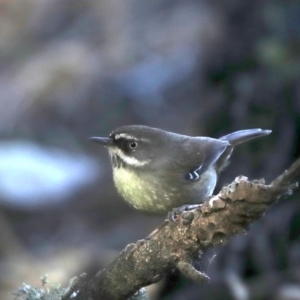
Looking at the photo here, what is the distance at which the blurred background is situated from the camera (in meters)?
6.03

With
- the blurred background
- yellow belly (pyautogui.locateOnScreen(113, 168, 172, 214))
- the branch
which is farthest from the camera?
the blurred background

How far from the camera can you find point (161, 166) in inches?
158

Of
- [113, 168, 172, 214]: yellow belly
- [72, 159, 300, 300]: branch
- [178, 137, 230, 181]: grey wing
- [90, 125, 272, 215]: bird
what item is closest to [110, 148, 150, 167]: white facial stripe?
[90, 125, 272, 215]: bird

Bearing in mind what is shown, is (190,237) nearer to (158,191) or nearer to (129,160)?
(158,191)

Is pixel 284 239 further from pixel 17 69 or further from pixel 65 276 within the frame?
pixel 17 69

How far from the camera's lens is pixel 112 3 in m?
9.75

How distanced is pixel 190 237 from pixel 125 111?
5.39 metres

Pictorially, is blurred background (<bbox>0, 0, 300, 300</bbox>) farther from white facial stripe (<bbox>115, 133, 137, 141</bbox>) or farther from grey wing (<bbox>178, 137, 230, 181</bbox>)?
white facial stripe (<bbox>115, 133, 137, 141</bbox>)

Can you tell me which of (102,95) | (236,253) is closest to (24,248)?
(102,95)

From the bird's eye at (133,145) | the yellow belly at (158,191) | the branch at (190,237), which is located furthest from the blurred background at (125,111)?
the branch at (190,237)

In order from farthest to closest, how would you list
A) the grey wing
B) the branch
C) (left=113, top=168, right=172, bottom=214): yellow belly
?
the grey wing < (left=113, top=168, right=172, bottom=214): yellow belly < the branch

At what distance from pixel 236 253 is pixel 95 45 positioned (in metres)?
4.78

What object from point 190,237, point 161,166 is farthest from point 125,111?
point 190,237

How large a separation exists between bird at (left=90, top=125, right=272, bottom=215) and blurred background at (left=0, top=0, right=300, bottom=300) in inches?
35.5
